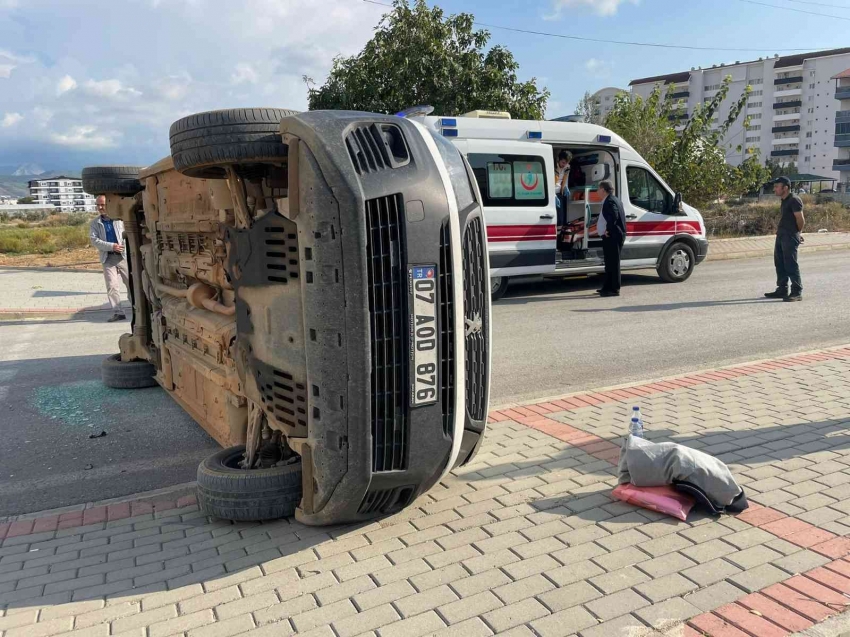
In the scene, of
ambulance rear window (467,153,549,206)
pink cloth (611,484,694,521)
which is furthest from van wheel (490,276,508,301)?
pink cloth (611,484,694,521)

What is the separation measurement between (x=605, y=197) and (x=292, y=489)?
10.7 metres

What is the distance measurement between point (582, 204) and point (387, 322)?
1118 cm

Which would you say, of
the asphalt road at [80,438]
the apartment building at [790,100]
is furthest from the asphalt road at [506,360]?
the apartment building at [790,100]

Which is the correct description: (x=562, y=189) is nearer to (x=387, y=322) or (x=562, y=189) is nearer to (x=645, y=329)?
(x=645, y=329)

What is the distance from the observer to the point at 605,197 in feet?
42.5

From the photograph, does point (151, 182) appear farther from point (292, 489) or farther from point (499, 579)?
point (499, 579)

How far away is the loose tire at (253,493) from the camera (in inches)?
140

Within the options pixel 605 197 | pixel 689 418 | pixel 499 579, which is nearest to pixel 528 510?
pixel 499 579

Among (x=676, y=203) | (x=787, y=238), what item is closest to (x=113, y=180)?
(x=787, y=238)

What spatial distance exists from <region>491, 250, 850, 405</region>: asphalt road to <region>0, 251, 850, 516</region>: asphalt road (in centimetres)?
2

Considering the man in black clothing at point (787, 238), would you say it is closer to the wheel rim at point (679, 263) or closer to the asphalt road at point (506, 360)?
the asphalt road at point (506, 360)

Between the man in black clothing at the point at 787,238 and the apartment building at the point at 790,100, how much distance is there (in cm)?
10801

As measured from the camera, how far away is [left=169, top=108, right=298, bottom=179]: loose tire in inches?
131

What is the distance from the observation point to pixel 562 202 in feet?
44.2
